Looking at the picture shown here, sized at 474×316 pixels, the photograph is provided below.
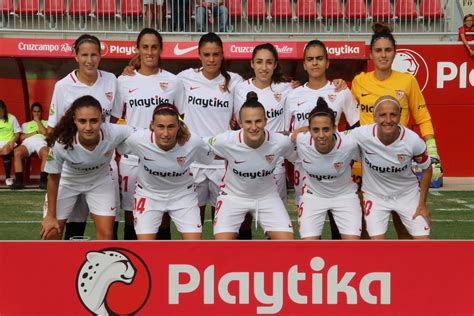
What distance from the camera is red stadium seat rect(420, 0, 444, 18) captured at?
18.2m

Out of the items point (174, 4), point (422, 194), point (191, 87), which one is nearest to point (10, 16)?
point (174, 4)

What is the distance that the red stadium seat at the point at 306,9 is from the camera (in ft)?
59.8

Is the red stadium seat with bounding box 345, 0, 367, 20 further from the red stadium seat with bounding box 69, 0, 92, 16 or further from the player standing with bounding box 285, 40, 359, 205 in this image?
the player standing with bounding box 285, 40, 359, 205

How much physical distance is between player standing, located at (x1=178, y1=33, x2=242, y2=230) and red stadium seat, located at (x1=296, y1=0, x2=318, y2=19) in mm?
10494

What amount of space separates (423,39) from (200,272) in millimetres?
12607

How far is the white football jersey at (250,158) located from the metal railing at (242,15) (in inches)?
422

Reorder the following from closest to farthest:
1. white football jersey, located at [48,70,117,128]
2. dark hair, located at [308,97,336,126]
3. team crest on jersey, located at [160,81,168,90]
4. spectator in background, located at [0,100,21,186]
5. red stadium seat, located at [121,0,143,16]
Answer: dark hair, located at [308,97,336,126] → white football jersey, located at [48,70,117,128] → team crest on jersey, located at [160,81,168,90] → spectator in background, located at [0,100,21,186] → red stadium seat, located at [121,0,143,16]

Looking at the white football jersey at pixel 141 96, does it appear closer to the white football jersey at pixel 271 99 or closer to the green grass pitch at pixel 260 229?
the white football jersey at pixel 271 99

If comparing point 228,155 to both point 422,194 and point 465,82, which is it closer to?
point 422,194

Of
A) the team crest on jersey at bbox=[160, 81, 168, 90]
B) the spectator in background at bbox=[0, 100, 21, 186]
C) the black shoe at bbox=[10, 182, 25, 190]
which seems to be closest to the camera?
the team crest on jersey at bbox=[160, 81, 168, 90]

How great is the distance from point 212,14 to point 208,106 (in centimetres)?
1003

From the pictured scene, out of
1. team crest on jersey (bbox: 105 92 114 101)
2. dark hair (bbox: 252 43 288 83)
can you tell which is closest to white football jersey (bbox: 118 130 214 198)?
team crest on jersey (bbox: 105 92 114 101)

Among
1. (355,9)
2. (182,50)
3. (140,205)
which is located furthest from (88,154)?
(355,9)

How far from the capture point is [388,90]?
24.7ft
